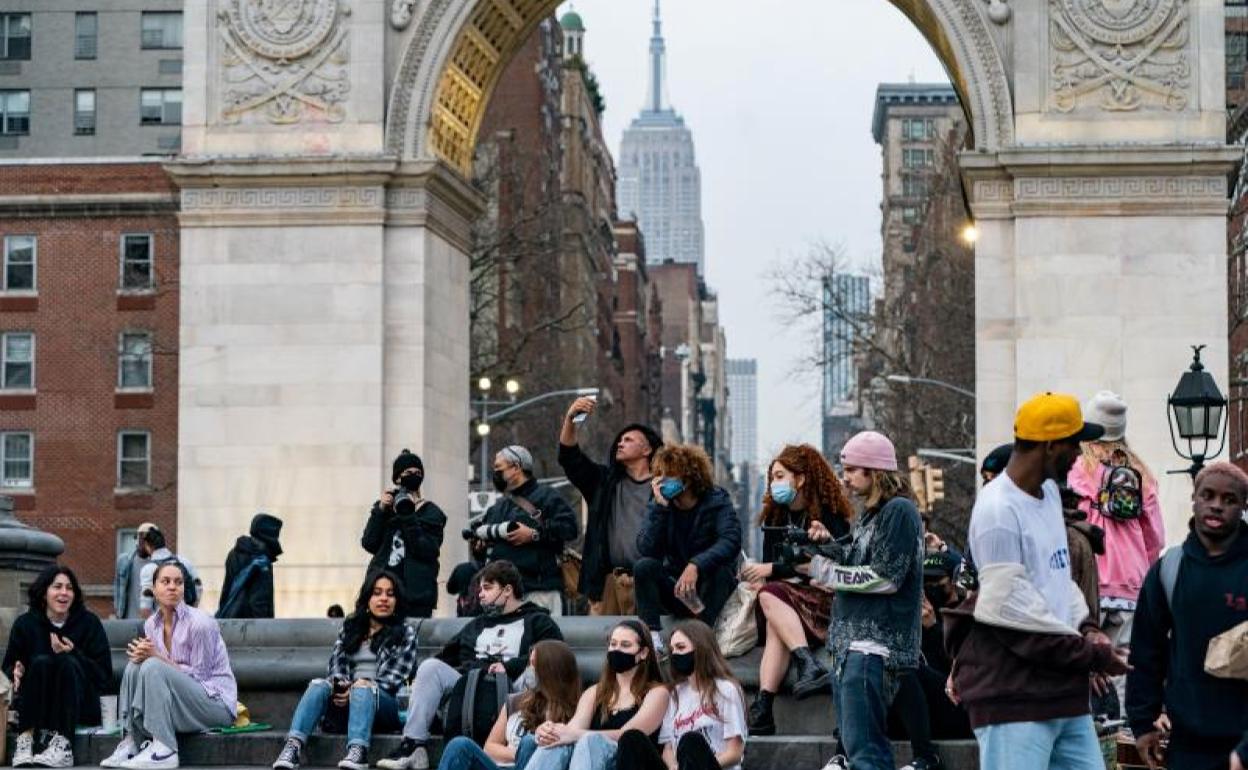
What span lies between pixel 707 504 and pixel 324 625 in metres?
4.80

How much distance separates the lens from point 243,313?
35062 millimetres

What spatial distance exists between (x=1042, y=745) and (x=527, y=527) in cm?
1017

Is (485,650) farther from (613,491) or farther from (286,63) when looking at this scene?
(286,63)

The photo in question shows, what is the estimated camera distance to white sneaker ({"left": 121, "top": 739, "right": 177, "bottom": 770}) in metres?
19.9

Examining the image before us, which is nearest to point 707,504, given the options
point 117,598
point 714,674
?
point 714,674

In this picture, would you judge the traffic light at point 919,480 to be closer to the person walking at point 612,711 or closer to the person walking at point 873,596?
the person walking at point 612,711

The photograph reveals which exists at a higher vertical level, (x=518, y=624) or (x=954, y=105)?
(x=954, y=105)

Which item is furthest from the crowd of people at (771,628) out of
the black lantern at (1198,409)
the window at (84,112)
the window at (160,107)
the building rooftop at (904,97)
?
the building rooftop at (904,97)

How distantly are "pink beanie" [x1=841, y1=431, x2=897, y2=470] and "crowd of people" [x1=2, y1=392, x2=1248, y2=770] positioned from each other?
0.02 m

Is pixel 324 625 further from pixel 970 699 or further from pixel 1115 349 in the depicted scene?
pixel 1115 349

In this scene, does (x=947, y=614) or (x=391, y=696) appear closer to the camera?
(x=947, y=614)

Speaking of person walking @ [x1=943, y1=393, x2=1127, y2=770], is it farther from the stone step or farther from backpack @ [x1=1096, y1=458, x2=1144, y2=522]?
the stone step

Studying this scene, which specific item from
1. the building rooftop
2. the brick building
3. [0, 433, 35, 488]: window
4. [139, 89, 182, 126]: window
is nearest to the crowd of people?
the brick building

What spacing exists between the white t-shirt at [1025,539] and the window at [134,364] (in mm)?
60771
